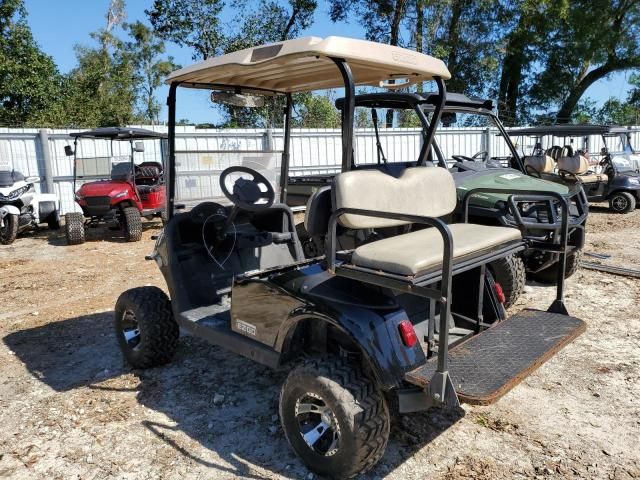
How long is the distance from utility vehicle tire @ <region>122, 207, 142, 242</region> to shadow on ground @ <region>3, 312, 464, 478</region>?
12.9 feet

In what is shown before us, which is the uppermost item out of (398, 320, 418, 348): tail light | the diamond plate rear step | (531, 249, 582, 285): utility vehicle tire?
(398, 320, 418, 348): tail light

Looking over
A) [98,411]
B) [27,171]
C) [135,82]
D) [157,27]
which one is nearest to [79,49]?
[135,82]

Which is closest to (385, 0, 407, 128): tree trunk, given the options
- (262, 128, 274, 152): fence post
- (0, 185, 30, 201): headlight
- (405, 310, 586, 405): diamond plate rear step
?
(262, 128, 274, 152): fence post

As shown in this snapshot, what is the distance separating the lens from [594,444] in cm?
277

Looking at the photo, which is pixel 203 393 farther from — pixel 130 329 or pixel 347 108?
pixel 347 108

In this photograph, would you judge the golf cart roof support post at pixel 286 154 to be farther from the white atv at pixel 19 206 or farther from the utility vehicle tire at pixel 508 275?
the white atv at pixel 19 206

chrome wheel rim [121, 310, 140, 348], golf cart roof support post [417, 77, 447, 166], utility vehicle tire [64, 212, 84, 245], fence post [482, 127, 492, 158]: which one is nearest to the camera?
golf cart roof support post [417, 77, 447, 166]

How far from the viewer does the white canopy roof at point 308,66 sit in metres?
2.50

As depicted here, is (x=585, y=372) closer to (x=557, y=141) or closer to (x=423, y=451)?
(x=423, y=451)

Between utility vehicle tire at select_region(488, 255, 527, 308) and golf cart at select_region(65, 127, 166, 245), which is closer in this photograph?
utility vehicle tire at select_region(488, 255, 527, 308)

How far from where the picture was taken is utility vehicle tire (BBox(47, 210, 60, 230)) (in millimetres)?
9641

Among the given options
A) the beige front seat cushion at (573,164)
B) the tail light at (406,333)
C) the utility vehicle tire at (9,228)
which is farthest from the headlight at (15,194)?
the beige front seat cushion at (573,164)

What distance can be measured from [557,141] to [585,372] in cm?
1450

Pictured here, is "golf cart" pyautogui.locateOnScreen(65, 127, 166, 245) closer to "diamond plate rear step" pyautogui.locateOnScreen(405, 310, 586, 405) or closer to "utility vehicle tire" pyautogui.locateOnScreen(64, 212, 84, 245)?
"utility vehicle tire" pyautogui.locateOnScreen(64, 212, 84, 245)
